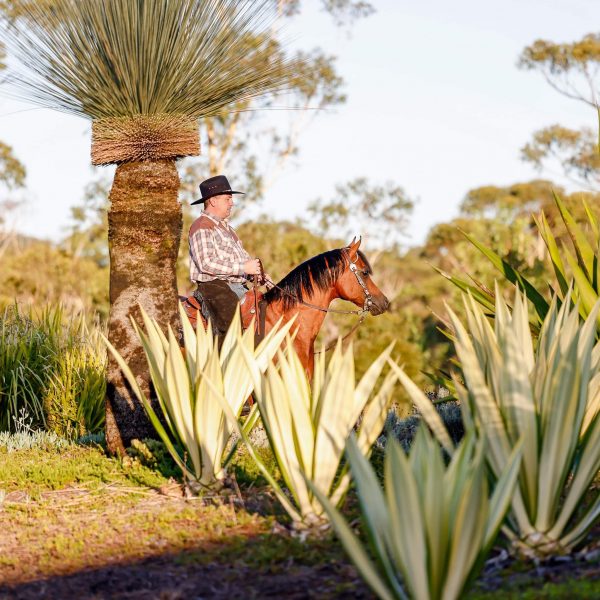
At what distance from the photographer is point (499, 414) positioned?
462 cm

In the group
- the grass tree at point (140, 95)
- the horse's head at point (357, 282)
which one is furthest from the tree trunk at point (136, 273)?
the horse's head at point (357, 282)

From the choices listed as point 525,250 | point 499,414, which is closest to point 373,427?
point 499,414

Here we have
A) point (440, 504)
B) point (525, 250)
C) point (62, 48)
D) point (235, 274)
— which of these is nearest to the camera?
point (440, 504)

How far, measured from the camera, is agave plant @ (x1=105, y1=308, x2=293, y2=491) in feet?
19.4

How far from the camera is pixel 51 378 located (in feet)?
33.9

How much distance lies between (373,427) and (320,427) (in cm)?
29

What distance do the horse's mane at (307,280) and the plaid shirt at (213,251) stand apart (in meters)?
0.43

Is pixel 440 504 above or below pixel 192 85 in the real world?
below

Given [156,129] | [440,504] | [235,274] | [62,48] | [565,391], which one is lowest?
[440,504]

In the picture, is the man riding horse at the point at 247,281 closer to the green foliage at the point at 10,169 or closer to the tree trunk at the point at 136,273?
the tree trunk at the point at 136,273

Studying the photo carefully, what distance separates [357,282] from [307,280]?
0.51 meters

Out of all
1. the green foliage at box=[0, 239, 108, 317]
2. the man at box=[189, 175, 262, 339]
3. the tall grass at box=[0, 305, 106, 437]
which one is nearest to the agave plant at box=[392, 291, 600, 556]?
the man at box=[189, 175, 262, 339]

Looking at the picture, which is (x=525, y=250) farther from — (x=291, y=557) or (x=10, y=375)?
(x=291, y=557)

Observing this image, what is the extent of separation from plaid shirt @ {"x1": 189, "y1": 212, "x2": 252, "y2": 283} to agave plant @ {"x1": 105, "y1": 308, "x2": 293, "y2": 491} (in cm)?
241
